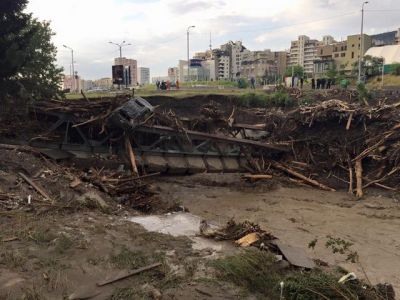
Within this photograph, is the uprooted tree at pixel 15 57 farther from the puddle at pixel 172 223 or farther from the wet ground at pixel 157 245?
the puddle at pixel 172 223

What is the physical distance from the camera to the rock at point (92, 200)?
9875mm

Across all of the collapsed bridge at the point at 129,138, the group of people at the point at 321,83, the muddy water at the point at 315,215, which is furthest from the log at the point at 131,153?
the group of people at the point at 321,83

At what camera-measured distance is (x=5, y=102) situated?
17.5m

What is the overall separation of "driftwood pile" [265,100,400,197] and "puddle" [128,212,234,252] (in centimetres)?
856

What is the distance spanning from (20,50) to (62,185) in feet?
31.0

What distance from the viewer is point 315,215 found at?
14125 millimetres

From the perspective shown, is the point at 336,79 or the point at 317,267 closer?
the point at 317,267

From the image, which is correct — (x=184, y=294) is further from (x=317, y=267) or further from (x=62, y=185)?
(x=62, y=185)

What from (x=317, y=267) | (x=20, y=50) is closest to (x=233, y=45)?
(x=20, y=50)

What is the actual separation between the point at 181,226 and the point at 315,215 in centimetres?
631

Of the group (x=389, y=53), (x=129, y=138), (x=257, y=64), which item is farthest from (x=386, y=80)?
(x=257, y=64)

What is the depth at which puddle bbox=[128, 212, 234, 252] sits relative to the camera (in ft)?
25.7

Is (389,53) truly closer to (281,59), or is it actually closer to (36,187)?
(281,59)

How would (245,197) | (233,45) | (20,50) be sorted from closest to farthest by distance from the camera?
(245,197)
(20,50)
(233,45)
